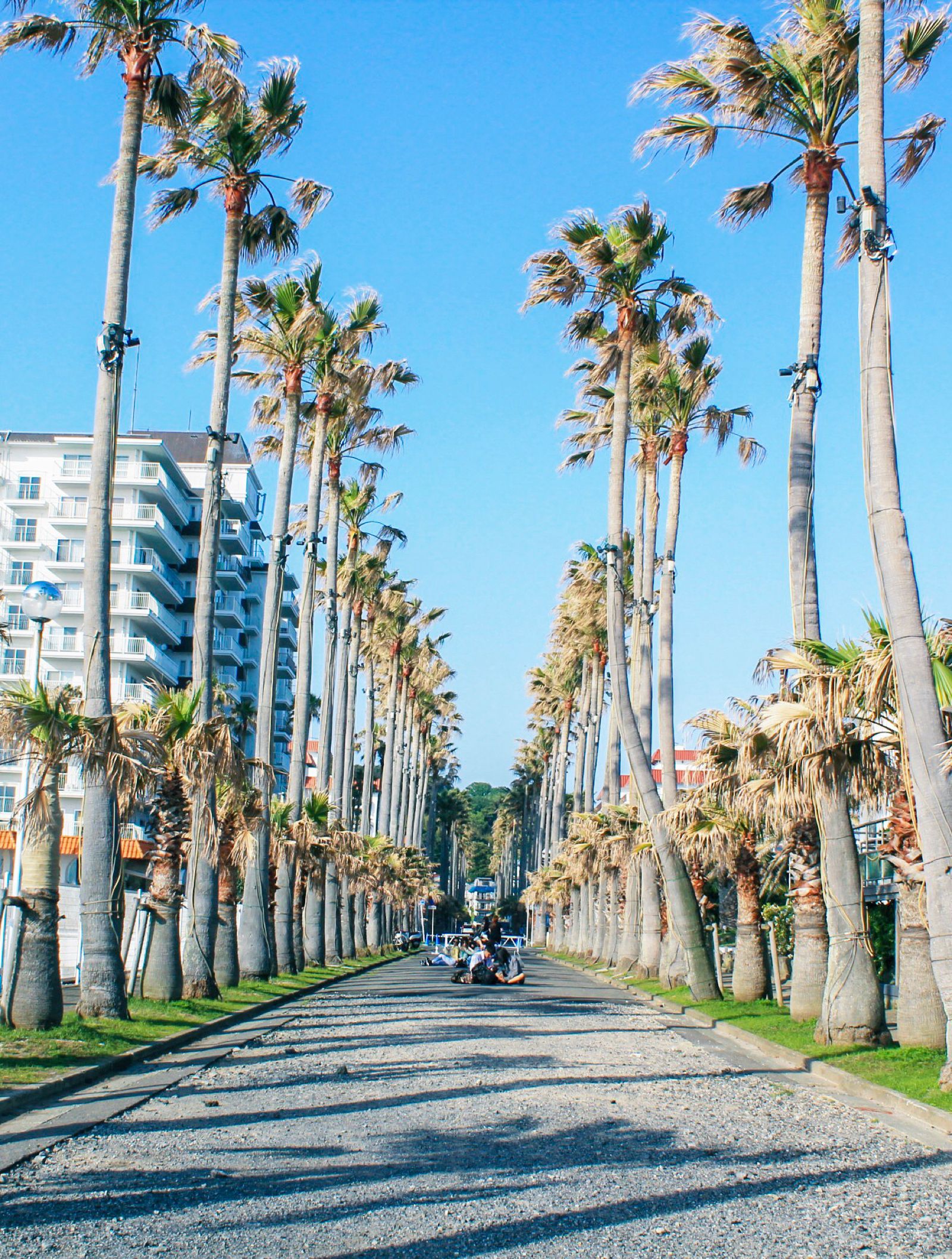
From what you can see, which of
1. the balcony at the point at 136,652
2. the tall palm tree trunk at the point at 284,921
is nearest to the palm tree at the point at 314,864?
the tall palm tree trunk at the point at 284,921

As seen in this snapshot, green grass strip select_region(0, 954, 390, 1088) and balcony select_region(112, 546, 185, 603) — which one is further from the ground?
balcony select_region(112, 546, 185, 603)

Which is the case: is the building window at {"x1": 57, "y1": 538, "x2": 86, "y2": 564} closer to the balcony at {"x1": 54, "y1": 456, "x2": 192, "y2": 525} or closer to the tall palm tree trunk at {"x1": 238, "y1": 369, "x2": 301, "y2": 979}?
the balcony at {"x1": 54, "y1": 456, "x2": 192, "y2": 525}

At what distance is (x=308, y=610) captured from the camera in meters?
35.5

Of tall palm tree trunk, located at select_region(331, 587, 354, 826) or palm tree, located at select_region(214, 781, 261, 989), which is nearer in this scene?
palm tree, located at select_region(214, 781, 261, 989)

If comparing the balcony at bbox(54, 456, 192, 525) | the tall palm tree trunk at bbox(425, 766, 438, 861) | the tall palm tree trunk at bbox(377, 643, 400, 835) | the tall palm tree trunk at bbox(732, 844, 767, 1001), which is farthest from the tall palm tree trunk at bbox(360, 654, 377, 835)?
the tall palm tree trunk at bbox(425, 766, 438, 861)

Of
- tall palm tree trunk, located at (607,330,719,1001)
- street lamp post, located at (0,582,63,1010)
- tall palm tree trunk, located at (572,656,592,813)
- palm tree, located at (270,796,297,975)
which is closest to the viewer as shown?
street lamp post, located at (0,582,63,1010)

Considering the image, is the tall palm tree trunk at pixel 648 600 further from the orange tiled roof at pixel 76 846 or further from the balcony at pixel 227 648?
the balcony at pixel 227 648

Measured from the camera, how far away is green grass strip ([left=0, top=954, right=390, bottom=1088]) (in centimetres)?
1245

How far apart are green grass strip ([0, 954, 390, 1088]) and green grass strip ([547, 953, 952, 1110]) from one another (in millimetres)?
7880

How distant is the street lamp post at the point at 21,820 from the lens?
1498 cm

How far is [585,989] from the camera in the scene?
3522 cm

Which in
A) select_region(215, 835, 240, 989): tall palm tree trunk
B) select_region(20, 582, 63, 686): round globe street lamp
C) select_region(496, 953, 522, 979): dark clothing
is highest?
select_region(20, 582, 63, 686): round globe street lamp

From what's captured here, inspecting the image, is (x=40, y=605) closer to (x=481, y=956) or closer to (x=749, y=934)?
(x=749, y=934)

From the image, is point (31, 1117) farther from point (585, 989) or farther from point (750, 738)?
point (585, 989)
